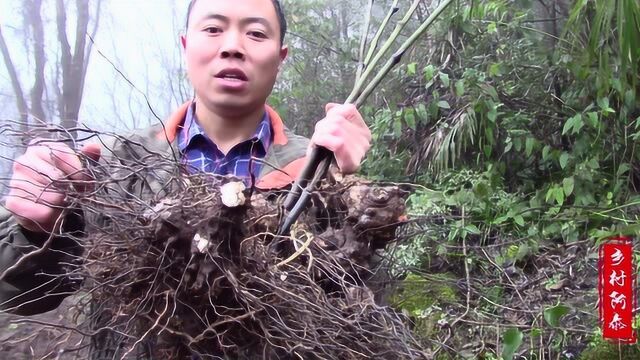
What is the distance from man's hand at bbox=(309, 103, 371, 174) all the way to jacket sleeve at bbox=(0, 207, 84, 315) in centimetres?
21

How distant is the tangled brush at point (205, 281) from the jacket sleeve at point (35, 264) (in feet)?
0.07

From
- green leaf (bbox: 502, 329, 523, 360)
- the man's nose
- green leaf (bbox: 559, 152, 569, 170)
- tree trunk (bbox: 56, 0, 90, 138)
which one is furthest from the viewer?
green leaf (bbox: 559, 152, 569, 170)

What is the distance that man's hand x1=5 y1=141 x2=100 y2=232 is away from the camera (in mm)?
532

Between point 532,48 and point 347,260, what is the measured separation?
1.98 metres

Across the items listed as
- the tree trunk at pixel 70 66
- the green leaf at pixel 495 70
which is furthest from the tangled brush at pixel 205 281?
the green leaf at pixel 495 70

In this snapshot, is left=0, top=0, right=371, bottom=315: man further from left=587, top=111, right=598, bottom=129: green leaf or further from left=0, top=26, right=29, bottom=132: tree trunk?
left=587, top=111, right=598, bottom=129: green leaf

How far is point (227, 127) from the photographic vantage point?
0.78 metres

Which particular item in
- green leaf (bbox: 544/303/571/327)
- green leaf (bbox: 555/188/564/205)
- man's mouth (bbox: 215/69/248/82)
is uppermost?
man's mouth (bbox: 215/69/248/82)

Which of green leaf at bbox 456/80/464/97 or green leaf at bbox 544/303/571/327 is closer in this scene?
green leaf at bbox 544/303/571/327

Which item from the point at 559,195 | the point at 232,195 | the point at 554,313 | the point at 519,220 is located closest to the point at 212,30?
the point at 232,195

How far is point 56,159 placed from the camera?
0.55m

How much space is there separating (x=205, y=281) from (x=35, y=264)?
0.20 m

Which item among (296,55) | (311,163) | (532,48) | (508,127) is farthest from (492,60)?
(311,163)

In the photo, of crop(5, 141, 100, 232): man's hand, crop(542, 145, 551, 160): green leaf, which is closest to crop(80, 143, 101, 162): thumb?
crop(5, 141, 100, 232): man's hand
